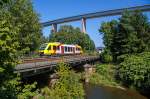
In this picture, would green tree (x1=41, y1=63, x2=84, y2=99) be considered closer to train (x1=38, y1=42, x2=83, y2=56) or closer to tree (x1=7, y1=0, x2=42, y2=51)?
tree (x1=7, y1=0, x2=42, y2=51)

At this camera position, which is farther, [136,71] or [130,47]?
[130,47]

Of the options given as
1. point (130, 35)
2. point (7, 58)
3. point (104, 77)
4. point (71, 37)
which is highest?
point (71, 37)

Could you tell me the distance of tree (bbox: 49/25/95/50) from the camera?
12447cm

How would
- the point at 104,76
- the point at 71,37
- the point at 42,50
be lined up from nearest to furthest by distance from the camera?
the point at 42,50
the point at 104,76
the point at 71,37

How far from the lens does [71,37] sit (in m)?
125

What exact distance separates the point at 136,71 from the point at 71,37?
75.7 m

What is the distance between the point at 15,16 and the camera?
55312 millimetres

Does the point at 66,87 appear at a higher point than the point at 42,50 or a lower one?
lower

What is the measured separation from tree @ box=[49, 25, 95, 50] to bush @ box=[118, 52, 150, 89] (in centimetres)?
6635

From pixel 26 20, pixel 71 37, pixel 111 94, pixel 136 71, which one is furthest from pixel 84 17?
pixel 111 94

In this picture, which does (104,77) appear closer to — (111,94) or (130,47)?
(130,47)

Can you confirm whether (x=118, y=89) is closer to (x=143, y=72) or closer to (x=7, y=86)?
(x=143, y=72)

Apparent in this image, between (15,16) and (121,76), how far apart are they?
20540mm

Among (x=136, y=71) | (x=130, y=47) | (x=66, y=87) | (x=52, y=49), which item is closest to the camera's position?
(x=66, y=87)
